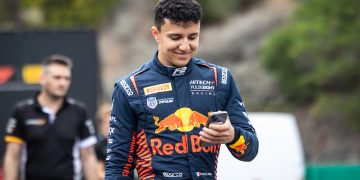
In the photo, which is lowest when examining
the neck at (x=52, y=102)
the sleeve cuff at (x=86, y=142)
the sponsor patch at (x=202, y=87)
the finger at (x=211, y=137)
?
the finger at (x=211, y=137)

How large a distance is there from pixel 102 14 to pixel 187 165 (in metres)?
36.3

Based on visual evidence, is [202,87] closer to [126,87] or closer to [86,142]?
[126,87]

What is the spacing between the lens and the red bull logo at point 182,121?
22.0 ft

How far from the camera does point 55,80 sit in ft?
38.3

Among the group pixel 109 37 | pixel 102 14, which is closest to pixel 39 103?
pixel 102 14

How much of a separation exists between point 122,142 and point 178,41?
0.72m

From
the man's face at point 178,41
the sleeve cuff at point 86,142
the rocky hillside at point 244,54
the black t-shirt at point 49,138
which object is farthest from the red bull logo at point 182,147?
the rocky hillside at point 244,54

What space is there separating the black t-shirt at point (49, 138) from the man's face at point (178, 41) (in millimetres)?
4857

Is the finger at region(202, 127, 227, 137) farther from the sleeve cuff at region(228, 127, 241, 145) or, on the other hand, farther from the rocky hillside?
the rocky hillside

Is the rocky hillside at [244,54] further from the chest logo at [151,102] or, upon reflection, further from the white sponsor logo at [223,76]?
the chest logo at [151,102]

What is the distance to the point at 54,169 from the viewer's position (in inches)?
452

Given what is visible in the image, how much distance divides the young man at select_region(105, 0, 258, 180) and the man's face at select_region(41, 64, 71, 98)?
4.85 meters

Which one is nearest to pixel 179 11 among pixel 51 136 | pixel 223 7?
pixel 51 136

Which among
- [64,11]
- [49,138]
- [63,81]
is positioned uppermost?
[64,11]
